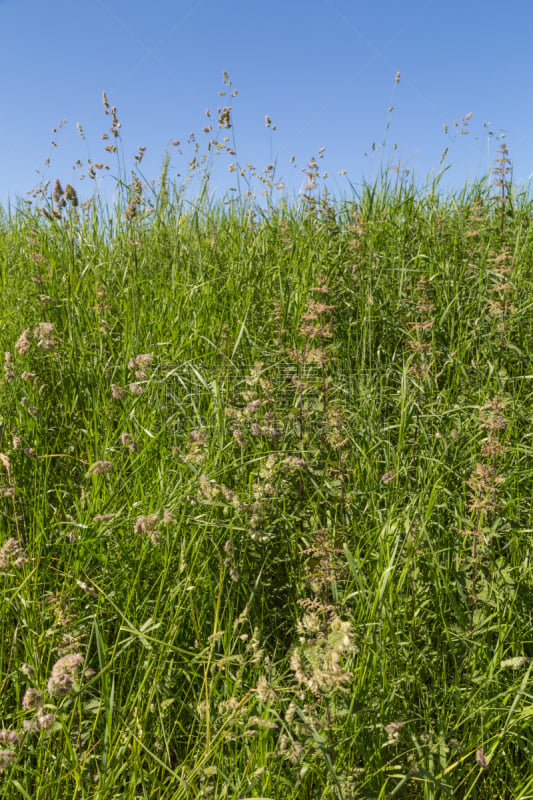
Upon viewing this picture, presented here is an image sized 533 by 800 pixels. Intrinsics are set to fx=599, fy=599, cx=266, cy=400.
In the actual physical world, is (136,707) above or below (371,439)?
below

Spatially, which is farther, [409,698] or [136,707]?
[409,698]

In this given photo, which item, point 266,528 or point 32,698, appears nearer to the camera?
point 32,698

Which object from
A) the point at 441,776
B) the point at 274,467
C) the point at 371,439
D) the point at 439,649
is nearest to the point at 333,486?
the point at 274,467

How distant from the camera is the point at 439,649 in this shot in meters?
1.64

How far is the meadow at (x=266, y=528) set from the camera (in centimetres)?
133

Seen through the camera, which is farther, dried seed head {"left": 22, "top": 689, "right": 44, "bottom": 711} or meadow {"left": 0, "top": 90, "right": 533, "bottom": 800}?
meadow {"left": 0, "top": 90, "right": 533, "bottom": 800}

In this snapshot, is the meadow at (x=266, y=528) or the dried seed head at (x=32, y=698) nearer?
the dried seed head at (x=32, y=698)

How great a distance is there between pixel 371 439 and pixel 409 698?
0.91 metres

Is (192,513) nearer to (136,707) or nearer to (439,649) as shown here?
(136,707)

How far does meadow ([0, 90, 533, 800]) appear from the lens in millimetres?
1334

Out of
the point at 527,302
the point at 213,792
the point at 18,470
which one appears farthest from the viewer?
the point at 527,302

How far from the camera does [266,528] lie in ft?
6.02

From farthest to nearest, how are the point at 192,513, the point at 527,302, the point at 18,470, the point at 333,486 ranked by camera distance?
the point at 527,302 < the point at 18,470 < the point at 333,486 < the point at 192,513

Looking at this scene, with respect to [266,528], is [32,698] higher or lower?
lower
